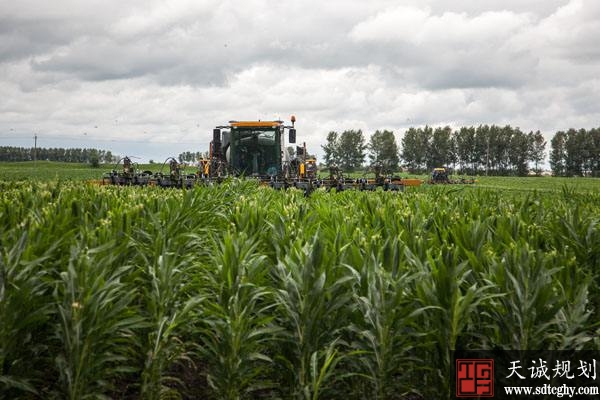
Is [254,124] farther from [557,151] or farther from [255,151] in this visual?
[557,151]

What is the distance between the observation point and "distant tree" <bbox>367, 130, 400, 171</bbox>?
14550cm

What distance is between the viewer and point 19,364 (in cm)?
306

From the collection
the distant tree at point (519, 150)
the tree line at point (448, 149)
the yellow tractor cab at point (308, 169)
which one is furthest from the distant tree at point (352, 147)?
the yellow tractor cab at point (308, 169)

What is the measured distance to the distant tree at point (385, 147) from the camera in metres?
146

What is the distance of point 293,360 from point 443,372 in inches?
36.7

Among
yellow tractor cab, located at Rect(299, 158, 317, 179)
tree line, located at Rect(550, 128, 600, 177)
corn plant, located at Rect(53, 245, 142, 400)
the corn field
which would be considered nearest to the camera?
corn plant, located at Rect(53, 245, 142, 400)

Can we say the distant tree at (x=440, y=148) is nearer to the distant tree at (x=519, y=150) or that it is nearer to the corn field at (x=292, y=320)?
the distant tree at (x=519, y=150)

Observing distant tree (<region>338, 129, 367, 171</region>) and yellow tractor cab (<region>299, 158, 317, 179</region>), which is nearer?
yellow tractor cab (<region>299, 158, 317, 179</region>)

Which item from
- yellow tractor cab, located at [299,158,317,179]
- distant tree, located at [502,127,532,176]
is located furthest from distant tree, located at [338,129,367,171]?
yellow tractor cab, located at [299,158,317,179]

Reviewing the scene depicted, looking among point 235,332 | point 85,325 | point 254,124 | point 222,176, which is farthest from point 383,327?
point 254,124

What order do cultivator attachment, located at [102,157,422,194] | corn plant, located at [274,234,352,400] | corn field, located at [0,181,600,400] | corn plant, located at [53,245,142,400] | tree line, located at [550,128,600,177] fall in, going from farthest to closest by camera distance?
1. tree line, located at [550,128,600,177]
2. cultivator attachment, located at [102,157,422,194]
3. corn plant, located at [274,234,352,400]
4. corn field, located at [0,181,600,400]
5. corn plant, located at [53,245,142,400]

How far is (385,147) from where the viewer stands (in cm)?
14738

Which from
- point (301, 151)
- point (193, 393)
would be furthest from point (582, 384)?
point (301, 151)

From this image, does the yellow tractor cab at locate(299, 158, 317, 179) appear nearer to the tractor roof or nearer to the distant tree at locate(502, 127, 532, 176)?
the tractor roof
